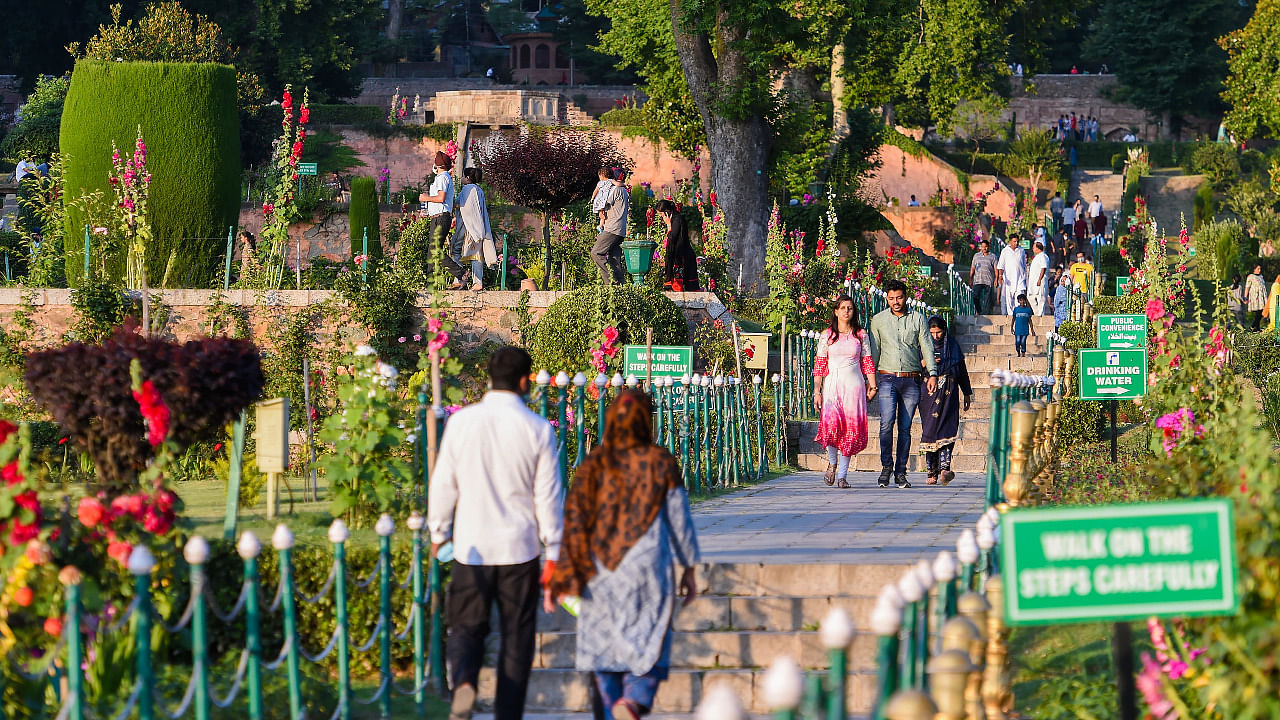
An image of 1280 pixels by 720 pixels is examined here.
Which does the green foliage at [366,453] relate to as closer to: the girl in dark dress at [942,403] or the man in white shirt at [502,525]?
the man in white shirt at [502,525]

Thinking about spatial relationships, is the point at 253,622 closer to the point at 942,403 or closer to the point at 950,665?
the point at 950,665

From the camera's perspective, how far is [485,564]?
6258 mm

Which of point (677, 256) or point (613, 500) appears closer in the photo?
point (613, 500)

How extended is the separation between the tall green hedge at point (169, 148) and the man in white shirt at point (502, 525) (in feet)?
37.5

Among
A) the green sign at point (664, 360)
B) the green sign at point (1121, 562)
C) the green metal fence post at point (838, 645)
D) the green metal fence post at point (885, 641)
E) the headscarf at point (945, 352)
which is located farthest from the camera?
the headscarf at point (945, 352)

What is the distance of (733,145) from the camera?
2272 centimetres

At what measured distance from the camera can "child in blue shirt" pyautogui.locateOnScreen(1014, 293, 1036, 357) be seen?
2059cm

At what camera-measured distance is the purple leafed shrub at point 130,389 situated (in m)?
7.75

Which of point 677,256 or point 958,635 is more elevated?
point 677,256

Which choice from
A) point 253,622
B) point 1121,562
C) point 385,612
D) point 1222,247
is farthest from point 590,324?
point 1222,247

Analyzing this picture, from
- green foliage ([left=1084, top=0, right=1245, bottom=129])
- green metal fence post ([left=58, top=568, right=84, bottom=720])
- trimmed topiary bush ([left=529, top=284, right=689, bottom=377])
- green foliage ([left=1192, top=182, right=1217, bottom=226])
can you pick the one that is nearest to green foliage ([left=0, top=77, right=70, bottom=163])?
trimmed topiary bush ([left=529, top=284, right=689, bottom=377])

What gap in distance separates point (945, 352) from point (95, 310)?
26.5 ft

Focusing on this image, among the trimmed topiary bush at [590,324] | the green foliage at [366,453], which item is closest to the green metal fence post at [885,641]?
the green foliage at [366,453]

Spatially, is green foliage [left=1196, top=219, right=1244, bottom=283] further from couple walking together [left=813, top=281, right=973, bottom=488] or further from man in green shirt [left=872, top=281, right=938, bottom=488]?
man in green shirt [left=872, top=281, right=938, bottom=488]
